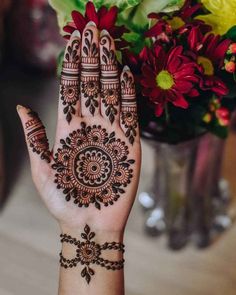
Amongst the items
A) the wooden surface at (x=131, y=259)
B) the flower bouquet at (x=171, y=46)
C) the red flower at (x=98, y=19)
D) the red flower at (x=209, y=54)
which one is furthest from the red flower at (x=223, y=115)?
the wooden surface at (x=131, y=259)

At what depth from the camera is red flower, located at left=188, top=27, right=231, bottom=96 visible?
79cm

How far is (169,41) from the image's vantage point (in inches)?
32.0

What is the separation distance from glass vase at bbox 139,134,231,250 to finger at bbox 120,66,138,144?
0.27 metres

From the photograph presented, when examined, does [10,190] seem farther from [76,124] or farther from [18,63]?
[76,124]

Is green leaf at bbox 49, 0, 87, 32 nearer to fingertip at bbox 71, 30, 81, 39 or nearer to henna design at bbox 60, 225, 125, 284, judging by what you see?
fingertip at bbox 71, 30, 81, 39

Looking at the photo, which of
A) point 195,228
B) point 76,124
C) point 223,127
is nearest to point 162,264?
point 195,228

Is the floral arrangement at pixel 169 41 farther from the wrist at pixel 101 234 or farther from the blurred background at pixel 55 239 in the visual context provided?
the blurred background at pixel 55 239

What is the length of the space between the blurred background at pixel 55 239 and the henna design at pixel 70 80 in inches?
13.6

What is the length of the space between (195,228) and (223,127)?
389mm

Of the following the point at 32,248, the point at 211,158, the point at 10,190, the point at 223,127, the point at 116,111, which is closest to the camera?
the point at 116,111

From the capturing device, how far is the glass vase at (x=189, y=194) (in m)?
1.17

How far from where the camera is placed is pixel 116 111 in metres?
0.81

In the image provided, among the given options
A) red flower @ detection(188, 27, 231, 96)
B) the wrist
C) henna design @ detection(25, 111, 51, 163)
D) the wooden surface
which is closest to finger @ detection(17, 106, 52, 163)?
henna design @ detection(25, 111, 51, 163)

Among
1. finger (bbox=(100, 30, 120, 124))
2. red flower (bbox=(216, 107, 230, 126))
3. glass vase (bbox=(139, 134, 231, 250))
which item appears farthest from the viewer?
glass vase (bbox=(139, 134, 231, 250))
